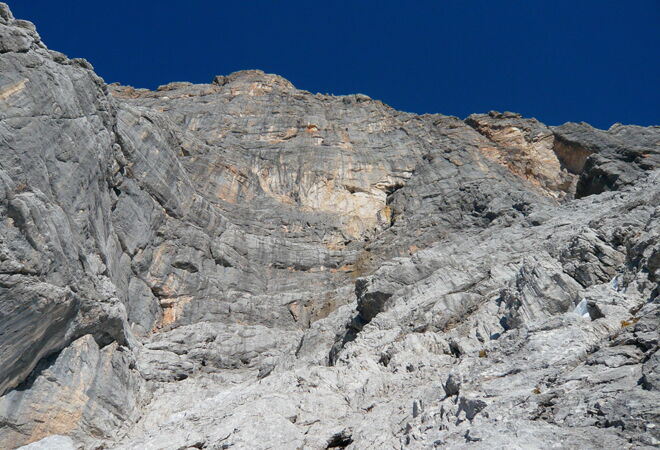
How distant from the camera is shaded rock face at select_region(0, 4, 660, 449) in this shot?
A: 16.0m

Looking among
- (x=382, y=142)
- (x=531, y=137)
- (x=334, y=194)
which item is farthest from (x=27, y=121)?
(x=531, y=137)

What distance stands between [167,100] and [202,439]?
70341mm

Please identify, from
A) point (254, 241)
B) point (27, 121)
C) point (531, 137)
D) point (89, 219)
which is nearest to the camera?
point (27, 121)

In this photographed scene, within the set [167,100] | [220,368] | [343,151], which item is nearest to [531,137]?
[343,151]

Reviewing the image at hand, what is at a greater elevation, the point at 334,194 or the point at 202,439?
the point at 334,194

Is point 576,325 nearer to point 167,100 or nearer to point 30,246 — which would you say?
point 30,246

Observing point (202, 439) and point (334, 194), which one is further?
point (334, 194)

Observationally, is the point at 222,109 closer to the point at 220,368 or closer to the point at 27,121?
the point at 220,368

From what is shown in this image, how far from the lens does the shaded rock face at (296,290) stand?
52.5 feet

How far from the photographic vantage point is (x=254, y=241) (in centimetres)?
5209

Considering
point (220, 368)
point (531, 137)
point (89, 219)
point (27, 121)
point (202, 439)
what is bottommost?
point (202, 439)

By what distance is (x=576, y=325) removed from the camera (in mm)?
17812

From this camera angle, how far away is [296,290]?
49.4m

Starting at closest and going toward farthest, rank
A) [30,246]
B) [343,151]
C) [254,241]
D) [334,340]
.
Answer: [30,246]
[334,340]
[254,241]
[343,151]
